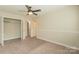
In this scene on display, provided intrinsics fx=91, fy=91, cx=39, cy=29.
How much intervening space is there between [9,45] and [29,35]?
1.20ft

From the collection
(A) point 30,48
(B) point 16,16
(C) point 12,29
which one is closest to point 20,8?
(B) point 16,16

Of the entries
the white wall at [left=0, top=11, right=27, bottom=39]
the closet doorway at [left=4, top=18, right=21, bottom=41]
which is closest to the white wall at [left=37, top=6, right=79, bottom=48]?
the white wall at [left=0, top=11, right=27, bottom=39]

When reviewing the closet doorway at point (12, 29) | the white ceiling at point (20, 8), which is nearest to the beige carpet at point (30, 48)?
the closet doorway at point (12, 29)

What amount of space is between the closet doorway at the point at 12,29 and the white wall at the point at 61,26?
35 cm

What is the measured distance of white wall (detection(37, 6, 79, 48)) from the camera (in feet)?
4.81

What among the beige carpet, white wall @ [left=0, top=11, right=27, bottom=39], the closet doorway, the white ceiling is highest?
the white ceiling

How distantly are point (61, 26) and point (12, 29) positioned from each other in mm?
814

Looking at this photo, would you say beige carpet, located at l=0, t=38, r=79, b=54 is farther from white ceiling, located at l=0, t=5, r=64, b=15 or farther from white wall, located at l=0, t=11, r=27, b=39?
white ceiling, located at l=0, t=5, r=64, b=15

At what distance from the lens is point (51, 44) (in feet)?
5.00

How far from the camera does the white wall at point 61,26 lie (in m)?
1.47

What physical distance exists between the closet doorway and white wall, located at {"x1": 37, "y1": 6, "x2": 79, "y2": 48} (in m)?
0.35

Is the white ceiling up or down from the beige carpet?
up
